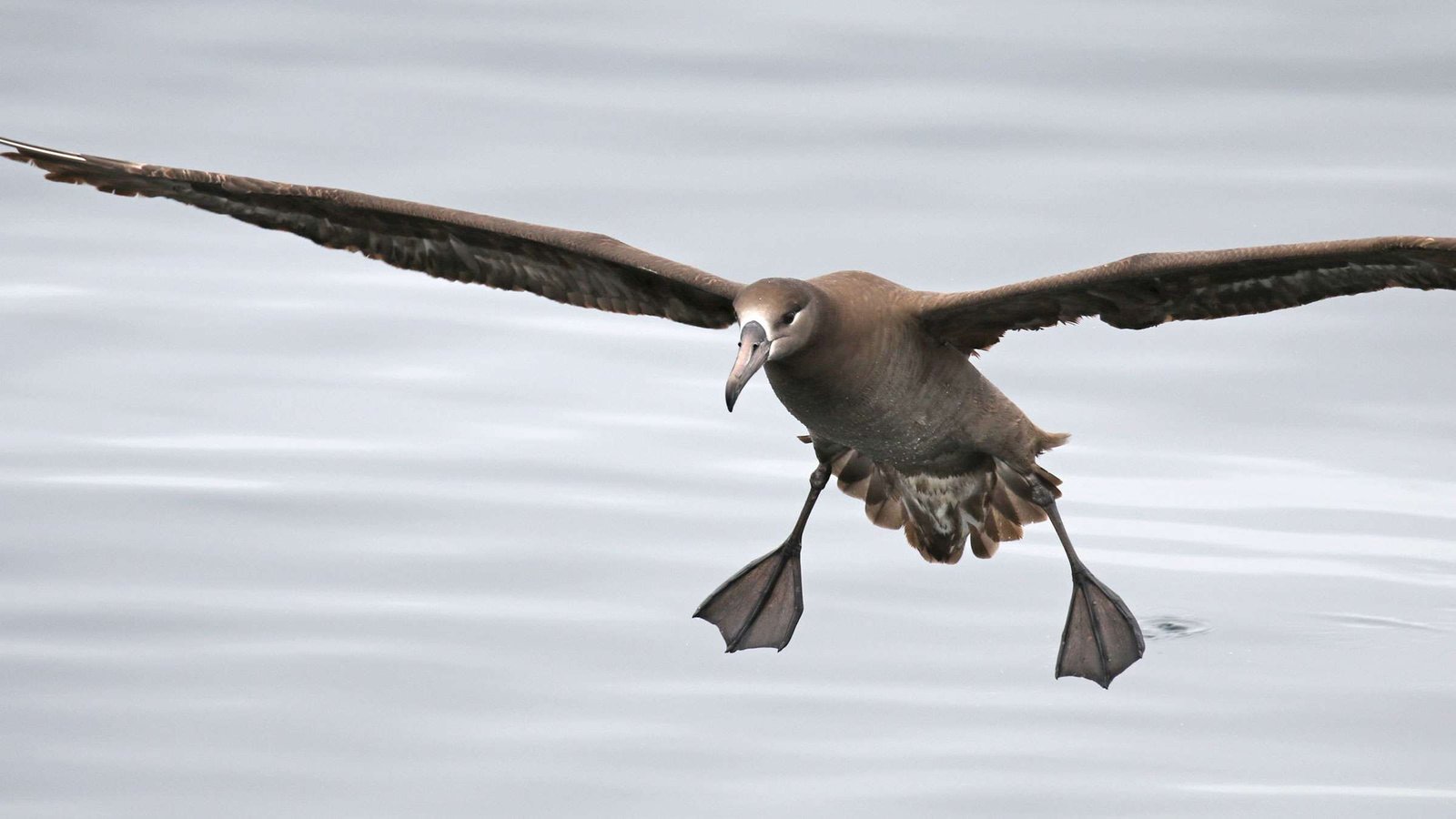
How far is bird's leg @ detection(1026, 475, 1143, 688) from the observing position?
10516mm

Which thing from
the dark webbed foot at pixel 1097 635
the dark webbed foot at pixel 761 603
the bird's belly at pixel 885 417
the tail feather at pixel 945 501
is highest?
the bird's belly at pixel 885 417

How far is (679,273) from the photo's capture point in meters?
9.96

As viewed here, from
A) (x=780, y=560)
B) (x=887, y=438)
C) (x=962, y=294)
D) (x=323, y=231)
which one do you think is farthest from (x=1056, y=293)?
(x=323, y=231)

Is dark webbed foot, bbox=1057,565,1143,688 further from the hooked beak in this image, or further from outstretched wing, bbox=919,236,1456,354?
the hooked beak

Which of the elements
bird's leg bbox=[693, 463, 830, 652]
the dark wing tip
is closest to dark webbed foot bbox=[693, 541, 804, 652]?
bird's leg bbox=[693, 463, 830, 652]

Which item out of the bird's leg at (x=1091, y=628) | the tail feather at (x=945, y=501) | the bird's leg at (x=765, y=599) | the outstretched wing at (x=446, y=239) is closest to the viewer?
the outstretched wing at (x=446, y=239)

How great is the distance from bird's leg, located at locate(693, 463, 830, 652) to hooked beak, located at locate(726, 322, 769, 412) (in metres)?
2.12

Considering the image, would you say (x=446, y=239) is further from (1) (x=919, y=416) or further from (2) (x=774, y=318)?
(1) (x=919, y=416)

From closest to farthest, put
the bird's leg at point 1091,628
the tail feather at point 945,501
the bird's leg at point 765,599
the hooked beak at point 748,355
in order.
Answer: the hooked beak at point 748,355
the bird's leg at point 1091,628
the tail feather at point 945,501
the bird's leg at point 765,599

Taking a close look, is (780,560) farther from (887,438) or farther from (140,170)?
(140,170)

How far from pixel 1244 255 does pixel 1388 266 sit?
652 millimetres

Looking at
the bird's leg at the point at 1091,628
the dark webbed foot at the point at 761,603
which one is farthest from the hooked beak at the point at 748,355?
the dark webbed foot at the point at 761,603

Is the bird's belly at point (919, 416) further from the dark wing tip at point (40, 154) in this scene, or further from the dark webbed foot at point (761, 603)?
the dark wing tip at point (40, 154)

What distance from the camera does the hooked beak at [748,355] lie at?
28.7ft
